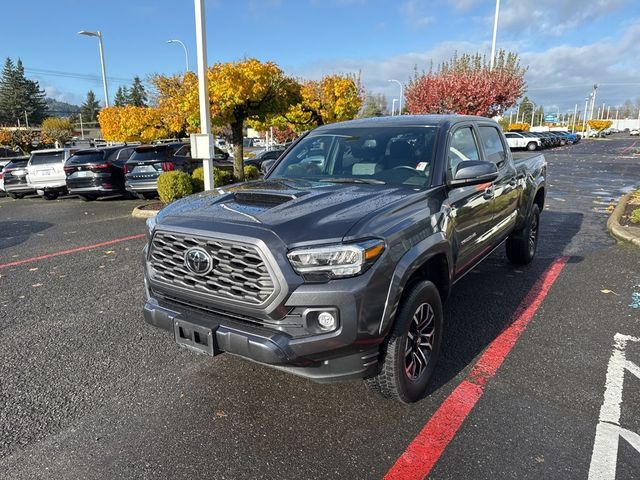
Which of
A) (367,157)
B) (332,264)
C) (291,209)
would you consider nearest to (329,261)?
(332,264)

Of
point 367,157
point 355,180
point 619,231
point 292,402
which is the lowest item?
point 292,402

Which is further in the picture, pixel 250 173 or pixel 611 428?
pixel 250 173

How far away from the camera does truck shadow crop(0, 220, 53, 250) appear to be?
8088 millimetres

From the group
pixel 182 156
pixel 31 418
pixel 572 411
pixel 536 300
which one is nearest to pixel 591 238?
pixel 536 300

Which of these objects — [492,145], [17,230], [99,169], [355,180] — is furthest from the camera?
[99,169]

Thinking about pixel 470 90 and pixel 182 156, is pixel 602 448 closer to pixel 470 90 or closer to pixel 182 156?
pixel 182 156

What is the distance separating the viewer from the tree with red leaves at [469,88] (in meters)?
21.2

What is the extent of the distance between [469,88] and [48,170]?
57.1ft

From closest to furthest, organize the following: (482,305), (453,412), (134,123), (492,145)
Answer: (453,412)
(482,305)
(492,145)
(134,123)

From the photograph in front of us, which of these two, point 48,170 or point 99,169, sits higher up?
point 99,169

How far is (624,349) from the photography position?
3.66m

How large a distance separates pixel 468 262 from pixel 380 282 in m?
1.73

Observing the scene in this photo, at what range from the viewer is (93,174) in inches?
506

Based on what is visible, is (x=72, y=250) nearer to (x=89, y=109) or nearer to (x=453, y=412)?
(x=453, y=412)
